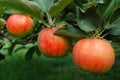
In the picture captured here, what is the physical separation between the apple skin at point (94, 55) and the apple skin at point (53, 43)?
10 centimetres

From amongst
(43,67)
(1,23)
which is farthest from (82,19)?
(43,67)

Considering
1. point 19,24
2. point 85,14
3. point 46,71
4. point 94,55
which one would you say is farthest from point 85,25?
point 46,71

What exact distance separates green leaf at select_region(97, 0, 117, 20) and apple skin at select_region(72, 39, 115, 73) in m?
0.10

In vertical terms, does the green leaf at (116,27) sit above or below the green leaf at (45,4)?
below

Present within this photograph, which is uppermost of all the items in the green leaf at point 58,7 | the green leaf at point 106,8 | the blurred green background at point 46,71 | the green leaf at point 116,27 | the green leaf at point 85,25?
the green leaf at point 58,7

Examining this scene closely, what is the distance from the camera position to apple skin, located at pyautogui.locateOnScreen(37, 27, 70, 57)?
1.17 metres

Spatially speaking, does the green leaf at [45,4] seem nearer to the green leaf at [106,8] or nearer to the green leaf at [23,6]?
the green leaf at [23,6]

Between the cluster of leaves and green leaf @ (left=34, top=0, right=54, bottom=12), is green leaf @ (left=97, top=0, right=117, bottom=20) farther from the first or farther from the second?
green leaf @ (left=34, top=0, right=54, bottom=12)

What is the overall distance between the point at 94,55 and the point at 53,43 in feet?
0.60

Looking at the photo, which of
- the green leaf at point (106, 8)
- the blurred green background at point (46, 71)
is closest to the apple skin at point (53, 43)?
the green leaf at point (106, 8)

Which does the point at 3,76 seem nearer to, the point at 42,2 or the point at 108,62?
the point at 42,2

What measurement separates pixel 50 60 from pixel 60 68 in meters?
0.60

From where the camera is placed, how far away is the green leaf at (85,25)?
3.77 feet

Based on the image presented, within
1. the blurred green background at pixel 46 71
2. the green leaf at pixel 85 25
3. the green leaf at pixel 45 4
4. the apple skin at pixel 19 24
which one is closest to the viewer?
the green leaf at pixel 85 25
